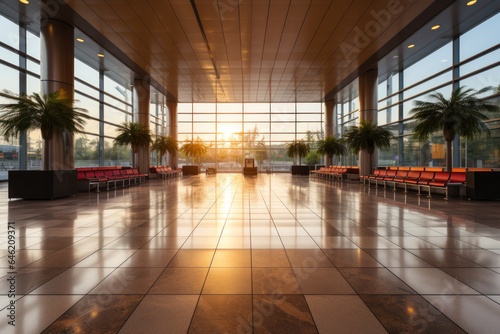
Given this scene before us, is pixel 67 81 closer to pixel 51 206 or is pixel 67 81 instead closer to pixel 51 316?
pixel 51 206

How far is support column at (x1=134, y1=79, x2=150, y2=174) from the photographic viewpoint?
1817 centimetres

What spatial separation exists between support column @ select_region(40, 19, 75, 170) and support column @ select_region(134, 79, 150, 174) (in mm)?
7501

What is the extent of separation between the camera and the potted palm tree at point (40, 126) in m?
8.42

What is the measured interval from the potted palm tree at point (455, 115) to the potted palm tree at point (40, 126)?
531 inches

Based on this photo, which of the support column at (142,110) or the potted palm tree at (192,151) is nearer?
the support column at (142,110)

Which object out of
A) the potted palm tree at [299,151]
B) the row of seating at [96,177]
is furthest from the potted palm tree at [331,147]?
the row of seating at [96,177]

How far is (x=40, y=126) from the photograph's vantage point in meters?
9.02

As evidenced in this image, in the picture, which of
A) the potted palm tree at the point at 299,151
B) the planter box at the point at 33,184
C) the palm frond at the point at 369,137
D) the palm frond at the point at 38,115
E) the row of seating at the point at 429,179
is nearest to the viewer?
the palm frond at the point at 38,115

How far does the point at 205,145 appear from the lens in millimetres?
27812

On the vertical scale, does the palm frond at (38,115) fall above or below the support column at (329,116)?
below

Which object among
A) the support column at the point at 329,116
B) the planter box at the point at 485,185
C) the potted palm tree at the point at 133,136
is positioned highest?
the support column at the point at 329,116

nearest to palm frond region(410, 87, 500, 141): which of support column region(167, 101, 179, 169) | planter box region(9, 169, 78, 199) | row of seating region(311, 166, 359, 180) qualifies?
row of seating region(311, 166, 359, 180)

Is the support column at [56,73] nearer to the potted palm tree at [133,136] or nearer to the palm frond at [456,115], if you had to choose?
the potted palm tree at [133,136]

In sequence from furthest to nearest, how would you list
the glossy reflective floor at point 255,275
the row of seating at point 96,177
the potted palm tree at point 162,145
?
the potted palm tree at point 162,145 → the row of seating at point 96,177 → the glossy reflective floor at point 255,275
